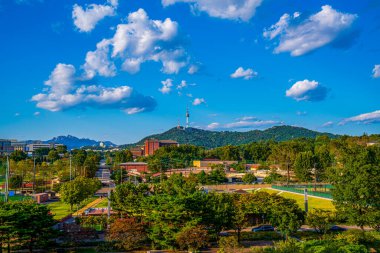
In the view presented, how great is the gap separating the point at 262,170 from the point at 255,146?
38802 millimetres

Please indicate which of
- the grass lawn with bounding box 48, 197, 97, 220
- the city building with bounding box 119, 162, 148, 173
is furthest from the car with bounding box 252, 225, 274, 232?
the city building with bounding box 119, 162, 148, 173

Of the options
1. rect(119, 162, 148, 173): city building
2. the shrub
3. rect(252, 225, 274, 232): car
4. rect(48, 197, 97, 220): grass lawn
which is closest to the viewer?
the shrub

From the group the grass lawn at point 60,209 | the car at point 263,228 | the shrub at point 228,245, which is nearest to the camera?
the shrub at point 228,245

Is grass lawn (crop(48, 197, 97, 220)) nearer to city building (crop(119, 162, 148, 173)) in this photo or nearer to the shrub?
the shrub

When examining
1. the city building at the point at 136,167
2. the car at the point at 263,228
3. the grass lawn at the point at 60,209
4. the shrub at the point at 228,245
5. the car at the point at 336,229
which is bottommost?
the car at the point at 336,229

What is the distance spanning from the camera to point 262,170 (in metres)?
101

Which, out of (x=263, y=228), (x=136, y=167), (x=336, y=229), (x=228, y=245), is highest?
(x=136, y=167)

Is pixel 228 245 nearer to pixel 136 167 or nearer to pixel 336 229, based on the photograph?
pixel 336 229

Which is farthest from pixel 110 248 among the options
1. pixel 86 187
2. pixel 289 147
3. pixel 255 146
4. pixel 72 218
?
pixel 255 146

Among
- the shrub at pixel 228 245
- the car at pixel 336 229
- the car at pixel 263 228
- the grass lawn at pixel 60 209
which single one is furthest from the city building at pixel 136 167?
the shrub at pixel 228 245

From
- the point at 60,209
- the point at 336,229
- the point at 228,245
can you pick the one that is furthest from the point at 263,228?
the point at 60,209

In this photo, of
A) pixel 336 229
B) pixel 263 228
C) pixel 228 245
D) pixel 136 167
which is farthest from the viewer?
pixel 136 167

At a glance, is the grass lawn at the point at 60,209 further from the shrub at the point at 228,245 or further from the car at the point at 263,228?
the shrub at the point at 228,245

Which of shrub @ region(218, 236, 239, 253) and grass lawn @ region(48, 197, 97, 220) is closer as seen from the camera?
shrub @ region(218, 236, 239, 253)
